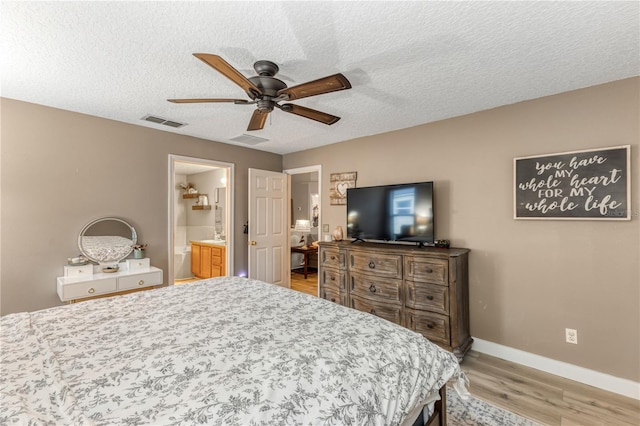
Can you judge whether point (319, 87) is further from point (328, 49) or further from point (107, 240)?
point (107, 240)

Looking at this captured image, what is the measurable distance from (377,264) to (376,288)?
268 mm

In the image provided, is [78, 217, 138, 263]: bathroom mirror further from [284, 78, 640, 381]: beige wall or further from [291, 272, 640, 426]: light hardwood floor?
[291, 272, 640, 426]: light hardwood floor

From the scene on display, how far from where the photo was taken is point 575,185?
2.43 meters

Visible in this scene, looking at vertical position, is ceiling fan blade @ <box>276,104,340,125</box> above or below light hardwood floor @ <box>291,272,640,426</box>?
above

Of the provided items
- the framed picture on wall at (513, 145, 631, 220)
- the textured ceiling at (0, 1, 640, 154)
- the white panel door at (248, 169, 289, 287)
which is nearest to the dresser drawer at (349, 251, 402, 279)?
the framed picture on wall at (513, 145, 631, 220)

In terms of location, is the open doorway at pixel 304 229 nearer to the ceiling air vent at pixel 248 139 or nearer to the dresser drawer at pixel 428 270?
the ceiling air vent at pixel 248 139

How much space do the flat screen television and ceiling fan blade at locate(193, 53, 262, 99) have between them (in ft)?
6.76

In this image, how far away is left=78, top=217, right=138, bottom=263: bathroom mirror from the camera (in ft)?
10.2

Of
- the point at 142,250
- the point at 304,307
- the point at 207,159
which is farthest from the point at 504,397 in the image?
the point at 207,159

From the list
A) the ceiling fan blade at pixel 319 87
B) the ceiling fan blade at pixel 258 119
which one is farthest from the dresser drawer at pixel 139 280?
the ceiling fan blade at pixel 319 87

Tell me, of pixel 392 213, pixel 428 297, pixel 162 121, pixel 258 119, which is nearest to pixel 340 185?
pixel 392 213

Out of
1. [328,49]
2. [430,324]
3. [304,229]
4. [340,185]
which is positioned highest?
[328,49]

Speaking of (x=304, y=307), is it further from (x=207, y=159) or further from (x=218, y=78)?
(x=207, y=159)

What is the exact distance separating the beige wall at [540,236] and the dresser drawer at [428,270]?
510 millimetres
